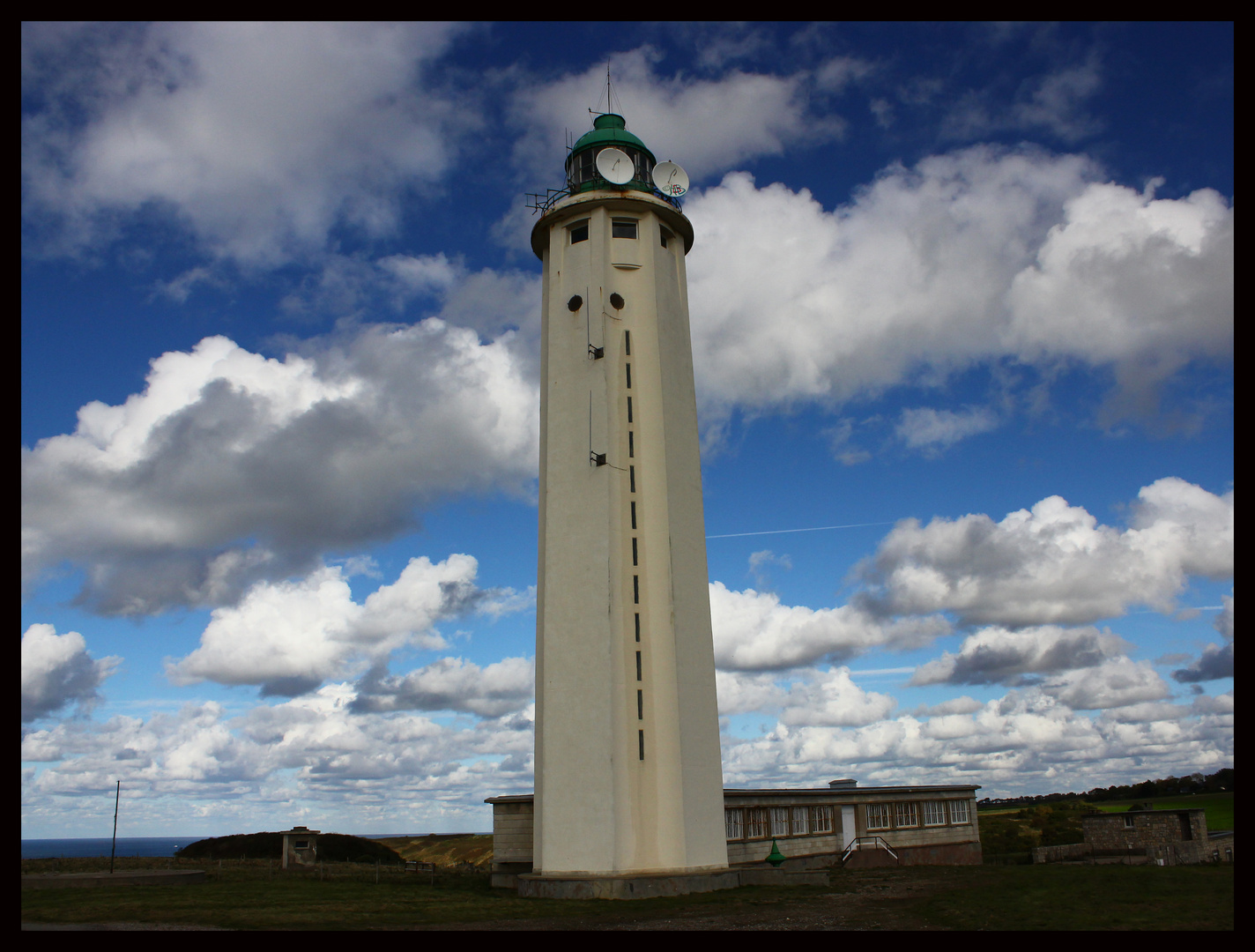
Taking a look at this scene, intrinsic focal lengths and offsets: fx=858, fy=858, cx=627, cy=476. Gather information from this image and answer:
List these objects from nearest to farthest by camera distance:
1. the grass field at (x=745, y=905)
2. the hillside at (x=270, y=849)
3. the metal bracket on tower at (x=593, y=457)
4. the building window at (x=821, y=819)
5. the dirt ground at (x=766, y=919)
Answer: the dirt ground at (x=766, y=919) → the grass field at (x=745, y=905) → the metal bracket on tower at (x=593, y=457) → the building window at (x=821, y=819) → the hillside at (x=270, y=849)

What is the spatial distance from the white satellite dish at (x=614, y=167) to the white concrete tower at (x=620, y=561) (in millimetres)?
512

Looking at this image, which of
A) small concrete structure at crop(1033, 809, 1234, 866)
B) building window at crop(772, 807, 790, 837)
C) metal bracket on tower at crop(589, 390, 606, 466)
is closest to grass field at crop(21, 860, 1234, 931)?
building window at crop(772, 807, 790, 837)

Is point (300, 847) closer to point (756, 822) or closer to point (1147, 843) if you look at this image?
point (756, 822)

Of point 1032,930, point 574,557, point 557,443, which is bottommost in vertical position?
point 1032,930

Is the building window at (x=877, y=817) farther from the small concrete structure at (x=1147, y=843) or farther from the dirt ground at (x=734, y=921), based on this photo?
the dirt ground at (x=734, y=921)

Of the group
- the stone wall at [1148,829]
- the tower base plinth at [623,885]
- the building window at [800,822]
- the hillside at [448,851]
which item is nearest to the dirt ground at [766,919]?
the tower base plinth at [623,885]

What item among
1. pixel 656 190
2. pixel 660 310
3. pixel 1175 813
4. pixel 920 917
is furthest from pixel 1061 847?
pixel 656 190

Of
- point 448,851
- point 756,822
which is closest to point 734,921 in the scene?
point 756,822

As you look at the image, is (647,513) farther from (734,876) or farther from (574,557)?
(734,876)

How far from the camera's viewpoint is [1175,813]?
134 feet

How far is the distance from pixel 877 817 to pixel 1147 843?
12266 mm

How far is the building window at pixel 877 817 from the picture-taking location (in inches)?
1727

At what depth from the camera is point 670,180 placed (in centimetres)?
3666

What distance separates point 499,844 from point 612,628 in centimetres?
1135
